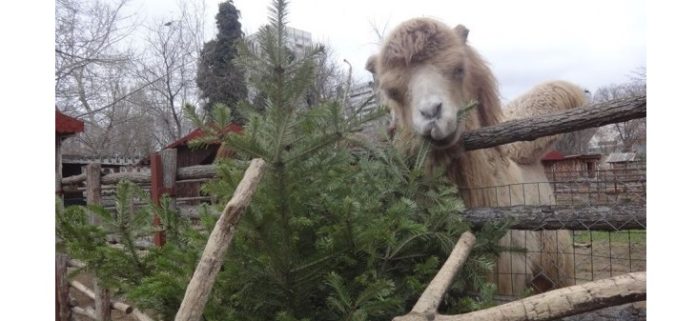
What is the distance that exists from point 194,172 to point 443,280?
225 cm

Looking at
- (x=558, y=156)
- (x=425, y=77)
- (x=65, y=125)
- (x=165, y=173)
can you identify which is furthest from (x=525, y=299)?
(x=65, y=125)

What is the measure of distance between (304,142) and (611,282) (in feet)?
2.49

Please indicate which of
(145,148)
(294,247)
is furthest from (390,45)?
(145,148)

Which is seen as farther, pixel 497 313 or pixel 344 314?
pixel 344 314

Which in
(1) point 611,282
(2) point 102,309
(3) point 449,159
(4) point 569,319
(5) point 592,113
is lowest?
(2) point 102,309

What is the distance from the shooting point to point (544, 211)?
62.3 inches

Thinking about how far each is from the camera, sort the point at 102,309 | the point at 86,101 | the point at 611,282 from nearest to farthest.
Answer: the point at 611,282 < the point at 102,309 < the point at 86,101

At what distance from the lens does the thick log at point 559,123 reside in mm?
1437

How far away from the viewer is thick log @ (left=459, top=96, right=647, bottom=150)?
1437mm

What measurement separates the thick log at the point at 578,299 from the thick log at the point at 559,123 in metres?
0.67

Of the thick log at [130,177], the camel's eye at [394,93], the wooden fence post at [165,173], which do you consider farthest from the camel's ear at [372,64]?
the thick log at [130,177]

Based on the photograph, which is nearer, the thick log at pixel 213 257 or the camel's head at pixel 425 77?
the thick log at pixel 213 257

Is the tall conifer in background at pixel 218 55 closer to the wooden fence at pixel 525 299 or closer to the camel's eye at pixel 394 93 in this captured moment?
the camel's eye at pixel 394 93
